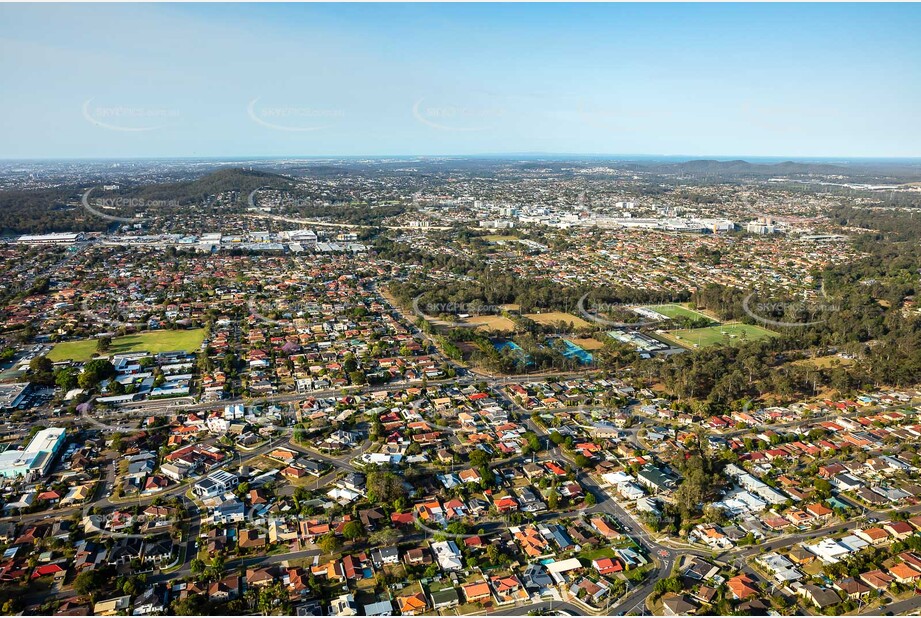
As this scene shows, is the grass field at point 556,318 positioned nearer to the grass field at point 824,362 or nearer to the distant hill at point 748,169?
the grass field at point 824,362

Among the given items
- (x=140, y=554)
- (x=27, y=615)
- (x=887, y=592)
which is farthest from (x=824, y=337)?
(x=27, y=615)

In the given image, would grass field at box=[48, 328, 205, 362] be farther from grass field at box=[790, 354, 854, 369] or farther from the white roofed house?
grass field at box=[790, 354, 854, 369]

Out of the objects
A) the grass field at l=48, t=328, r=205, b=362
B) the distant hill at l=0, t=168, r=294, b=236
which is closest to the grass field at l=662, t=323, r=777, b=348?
the grass field at l=48, t=328, r=205, b=362

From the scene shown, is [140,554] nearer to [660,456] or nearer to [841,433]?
[660,456]

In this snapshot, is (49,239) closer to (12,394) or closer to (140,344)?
(140,344)

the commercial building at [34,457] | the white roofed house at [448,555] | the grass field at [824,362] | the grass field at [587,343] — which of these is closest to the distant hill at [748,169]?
the grass field at [824,362]

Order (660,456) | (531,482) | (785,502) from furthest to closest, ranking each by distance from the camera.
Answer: (660,456)
(531,482)
(785,502)

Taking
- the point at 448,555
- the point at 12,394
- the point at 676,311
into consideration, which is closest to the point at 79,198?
the point at 12,394
